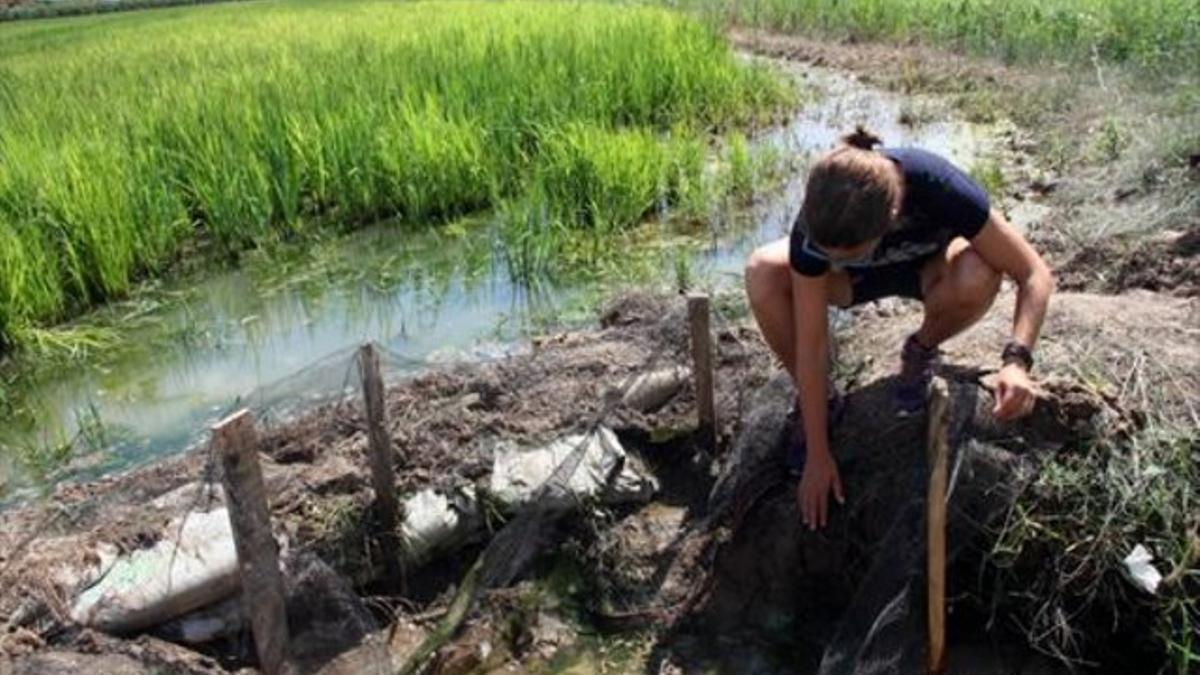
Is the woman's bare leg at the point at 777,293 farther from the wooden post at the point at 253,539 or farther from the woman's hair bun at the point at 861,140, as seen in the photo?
the wooden post at the point at 253,539

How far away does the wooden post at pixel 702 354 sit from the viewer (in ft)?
9.58

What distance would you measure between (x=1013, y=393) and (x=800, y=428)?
0.57 m

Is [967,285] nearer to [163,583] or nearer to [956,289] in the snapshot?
[956,289]

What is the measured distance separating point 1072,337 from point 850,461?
720 mm

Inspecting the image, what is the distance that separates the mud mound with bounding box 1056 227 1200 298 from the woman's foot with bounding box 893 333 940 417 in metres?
1.42

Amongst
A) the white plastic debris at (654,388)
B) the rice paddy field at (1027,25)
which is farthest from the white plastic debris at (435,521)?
the rice paddy field at (1027,25)

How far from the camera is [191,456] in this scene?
128 inches

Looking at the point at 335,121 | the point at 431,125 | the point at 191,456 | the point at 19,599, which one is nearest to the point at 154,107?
the point at 335,121

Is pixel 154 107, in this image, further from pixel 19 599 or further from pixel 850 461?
pixel 850 461

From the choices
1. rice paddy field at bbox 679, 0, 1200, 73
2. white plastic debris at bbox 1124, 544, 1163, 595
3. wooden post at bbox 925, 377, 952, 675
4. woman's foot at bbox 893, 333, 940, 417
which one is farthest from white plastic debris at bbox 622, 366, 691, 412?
rice paddy field at bbox 679, 0, 1200, 73

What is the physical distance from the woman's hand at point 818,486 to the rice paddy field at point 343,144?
2885 millimetres

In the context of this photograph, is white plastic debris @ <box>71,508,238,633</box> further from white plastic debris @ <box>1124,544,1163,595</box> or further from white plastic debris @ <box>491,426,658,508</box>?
white plastic debris @ <box>1124,544,1163,595</box>

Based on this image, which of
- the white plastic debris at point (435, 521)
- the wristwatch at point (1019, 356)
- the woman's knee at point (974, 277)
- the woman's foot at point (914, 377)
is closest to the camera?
the wristwatch at point (1019, 356)

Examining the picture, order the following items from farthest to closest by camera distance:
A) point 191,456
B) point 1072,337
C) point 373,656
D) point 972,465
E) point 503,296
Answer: point 503,296 < point 191,456 < point 1072,337 < point 373,656 < point 972,465
